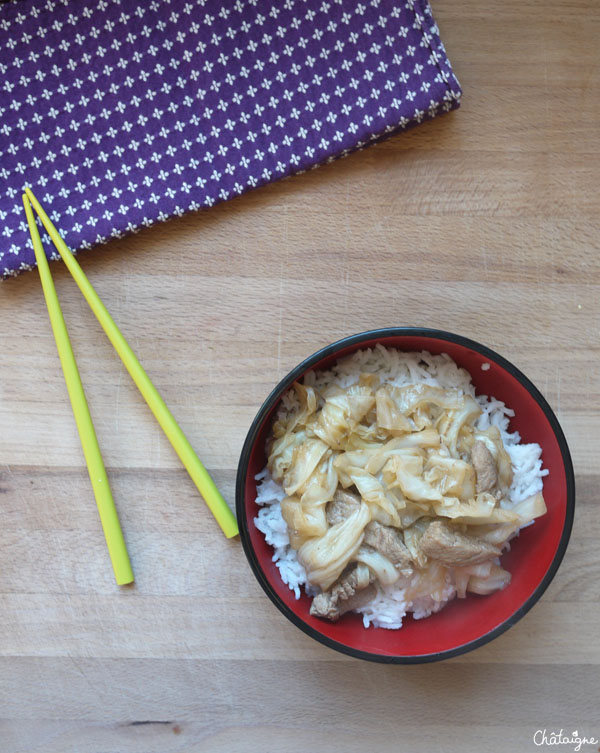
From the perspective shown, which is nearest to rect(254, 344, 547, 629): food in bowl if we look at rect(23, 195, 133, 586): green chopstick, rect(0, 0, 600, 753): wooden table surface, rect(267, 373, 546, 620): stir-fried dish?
rect(267, 373, 546, 620): stir-fried dish

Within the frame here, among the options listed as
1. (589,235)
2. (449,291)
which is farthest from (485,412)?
(589,235)

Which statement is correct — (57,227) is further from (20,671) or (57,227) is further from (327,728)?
(327,728)

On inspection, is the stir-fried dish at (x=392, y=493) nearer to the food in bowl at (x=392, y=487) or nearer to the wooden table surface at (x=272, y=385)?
the food in bowl at (x=392, y=487)

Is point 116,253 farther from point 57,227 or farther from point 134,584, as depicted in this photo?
point 134,584

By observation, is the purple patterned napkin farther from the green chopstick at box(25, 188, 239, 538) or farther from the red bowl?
the red bowl

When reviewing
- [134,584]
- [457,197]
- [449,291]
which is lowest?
[134,584]

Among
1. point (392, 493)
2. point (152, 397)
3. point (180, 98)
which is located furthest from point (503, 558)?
point (180, 98)

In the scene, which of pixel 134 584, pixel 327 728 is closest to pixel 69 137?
pixel 134 584

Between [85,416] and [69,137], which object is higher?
[69,137]
